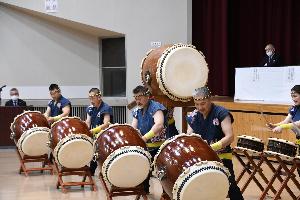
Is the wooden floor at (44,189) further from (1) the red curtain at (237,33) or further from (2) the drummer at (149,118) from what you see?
(1) the red curtain at (237,33)

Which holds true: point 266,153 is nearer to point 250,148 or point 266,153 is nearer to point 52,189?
point 250,148

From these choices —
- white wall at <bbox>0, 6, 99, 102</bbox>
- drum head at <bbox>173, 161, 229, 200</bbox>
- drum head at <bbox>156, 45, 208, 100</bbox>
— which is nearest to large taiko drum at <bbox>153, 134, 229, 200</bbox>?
drum head at <bbox>173, 161, 229, 200</bbox>

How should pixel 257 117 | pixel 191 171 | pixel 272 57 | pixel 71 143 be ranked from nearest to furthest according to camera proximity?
pixel 191 171 < pixel 71 143 < pixel 257 117 < pixel 272 57

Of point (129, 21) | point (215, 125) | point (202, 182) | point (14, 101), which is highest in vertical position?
point (129, 21)

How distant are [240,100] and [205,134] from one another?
3909mm

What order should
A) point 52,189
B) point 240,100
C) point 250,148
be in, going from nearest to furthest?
point 250,148 → point 52,189 → point 240,100

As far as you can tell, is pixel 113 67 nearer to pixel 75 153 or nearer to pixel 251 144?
pixel 75 153

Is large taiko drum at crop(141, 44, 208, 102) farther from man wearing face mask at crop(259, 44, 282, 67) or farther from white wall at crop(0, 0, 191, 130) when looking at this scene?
white wall at crop(0, 0, 191, 130)

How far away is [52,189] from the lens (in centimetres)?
582

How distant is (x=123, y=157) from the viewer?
4289 millimetres

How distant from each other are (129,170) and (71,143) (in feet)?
3.82

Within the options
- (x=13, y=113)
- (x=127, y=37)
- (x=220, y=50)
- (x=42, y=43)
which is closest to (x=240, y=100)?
(x=220, y=50)

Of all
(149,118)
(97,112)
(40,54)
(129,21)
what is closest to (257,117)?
(97,112)

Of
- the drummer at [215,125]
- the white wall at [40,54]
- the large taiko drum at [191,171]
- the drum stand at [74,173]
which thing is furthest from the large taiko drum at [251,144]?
the white wall at [40,54]
